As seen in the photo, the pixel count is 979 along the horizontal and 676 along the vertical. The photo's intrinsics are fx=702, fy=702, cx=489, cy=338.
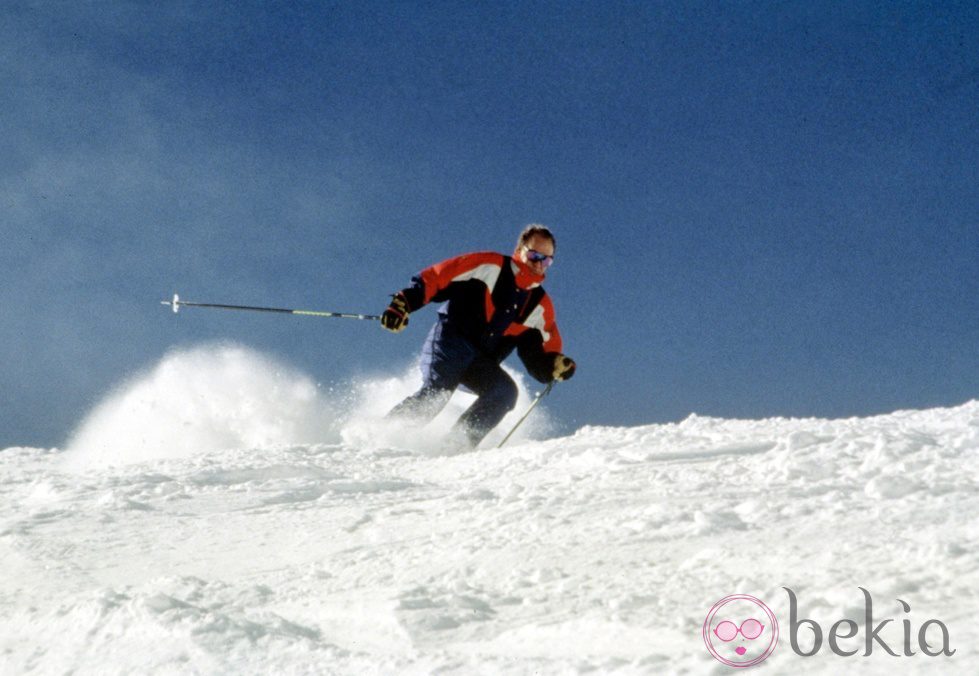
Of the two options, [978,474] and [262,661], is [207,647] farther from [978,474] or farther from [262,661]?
[978,474]

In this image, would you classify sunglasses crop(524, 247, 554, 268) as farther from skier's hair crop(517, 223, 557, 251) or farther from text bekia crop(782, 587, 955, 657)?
text bekia crop(782, 587, 955, 657)

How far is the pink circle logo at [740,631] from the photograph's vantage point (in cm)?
148

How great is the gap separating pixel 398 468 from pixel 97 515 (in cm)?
180

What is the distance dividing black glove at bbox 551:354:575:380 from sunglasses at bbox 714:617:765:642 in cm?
522

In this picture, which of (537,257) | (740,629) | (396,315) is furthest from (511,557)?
(537,257)

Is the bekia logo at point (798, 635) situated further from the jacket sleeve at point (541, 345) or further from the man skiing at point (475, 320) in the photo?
the jacket sleeve at point (541, 345)

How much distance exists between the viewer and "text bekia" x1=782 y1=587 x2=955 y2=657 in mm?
1424

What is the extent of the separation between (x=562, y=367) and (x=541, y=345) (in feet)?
1.03

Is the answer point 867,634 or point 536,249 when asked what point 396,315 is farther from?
point 867,634

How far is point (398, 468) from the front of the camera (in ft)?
15.1

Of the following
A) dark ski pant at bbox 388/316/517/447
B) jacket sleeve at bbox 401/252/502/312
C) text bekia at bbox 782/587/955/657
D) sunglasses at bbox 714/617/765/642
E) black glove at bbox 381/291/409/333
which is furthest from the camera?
jacket sleeve at bbox 401/252/502/312

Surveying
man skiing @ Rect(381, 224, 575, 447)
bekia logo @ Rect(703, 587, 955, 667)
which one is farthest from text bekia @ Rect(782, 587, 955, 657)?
man skiing @ Rect(381, 224, 575, 447)

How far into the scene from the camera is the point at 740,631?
160cm

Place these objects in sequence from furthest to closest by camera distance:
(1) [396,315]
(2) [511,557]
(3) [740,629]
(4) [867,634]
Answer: (1) [396,315]
(2) [511,557]
(3) [740,629]
(4) [867,634]
